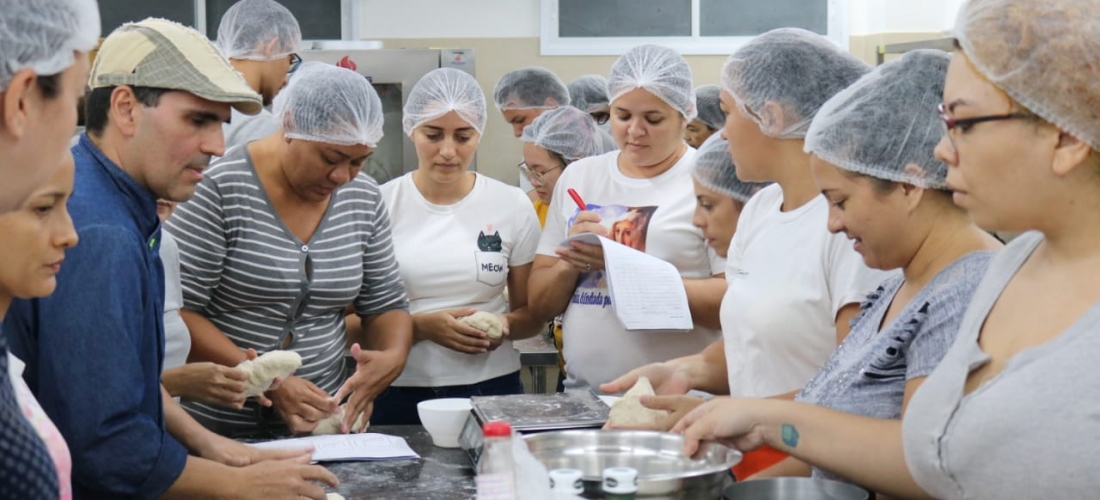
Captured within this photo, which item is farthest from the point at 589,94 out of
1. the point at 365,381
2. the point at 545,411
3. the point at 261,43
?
the point at 545,411

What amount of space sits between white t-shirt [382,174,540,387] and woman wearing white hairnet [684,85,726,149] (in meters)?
1.39

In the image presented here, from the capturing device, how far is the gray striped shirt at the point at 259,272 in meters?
2.40

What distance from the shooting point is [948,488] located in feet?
4.34

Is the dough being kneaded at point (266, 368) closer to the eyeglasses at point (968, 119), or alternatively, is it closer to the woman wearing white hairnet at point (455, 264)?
the woman wearing white hairnet at point (455, 264)

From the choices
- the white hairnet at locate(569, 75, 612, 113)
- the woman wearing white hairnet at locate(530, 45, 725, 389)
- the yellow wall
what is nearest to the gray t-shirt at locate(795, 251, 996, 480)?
the woman wearing white hairnet at locate(530, 45, 725, 389)

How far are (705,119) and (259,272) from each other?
7.47 ft

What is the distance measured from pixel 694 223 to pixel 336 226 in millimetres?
856

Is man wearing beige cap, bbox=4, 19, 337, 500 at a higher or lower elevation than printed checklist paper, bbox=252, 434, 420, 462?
higher

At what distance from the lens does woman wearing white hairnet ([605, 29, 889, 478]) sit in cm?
198

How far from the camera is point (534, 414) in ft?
6.54

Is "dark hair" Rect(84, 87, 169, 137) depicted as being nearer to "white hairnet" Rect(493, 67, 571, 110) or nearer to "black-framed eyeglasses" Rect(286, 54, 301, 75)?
"black-framed eyeglasses" Rect(286, 54, 301, 75)

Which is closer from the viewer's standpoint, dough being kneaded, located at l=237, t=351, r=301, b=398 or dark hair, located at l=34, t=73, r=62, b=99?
dark hair, located at l=34, t=73, r=62, b=99

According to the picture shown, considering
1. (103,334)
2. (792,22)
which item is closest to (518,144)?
(792,22)

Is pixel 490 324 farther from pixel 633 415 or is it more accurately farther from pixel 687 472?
pixel 687 472
